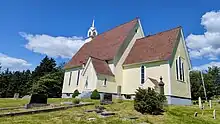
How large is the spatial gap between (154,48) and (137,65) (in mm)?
3538

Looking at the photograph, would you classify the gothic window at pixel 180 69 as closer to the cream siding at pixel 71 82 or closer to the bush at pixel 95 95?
the bush at pixel 95 95

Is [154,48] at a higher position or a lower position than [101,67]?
higher

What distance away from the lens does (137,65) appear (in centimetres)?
2823

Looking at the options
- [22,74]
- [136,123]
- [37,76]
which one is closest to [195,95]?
[136,123]

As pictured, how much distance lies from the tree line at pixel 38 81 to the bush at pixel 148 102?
38874mm

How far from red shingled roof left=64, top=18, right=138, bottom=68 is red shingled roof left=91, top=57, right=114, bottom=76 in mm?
1331

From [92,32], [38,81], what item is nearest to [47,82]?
[38,81]

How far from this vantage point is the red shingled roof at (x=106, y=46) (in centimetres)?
3113

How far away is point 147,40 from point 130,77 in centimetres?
692

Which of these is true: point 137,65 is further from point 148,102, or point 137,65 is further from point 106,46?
point 148,102

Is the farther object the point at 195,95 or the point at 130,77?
the point at 195,95

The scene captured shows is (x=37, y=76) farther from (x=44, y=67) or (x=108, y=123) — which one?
(x=108, y=123)

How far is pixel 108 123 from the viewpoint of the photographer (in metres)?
10.8

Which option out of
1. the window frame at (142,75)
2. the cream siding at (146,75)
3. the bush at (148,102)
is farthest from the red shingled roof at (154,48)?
the bush at (148,102)
